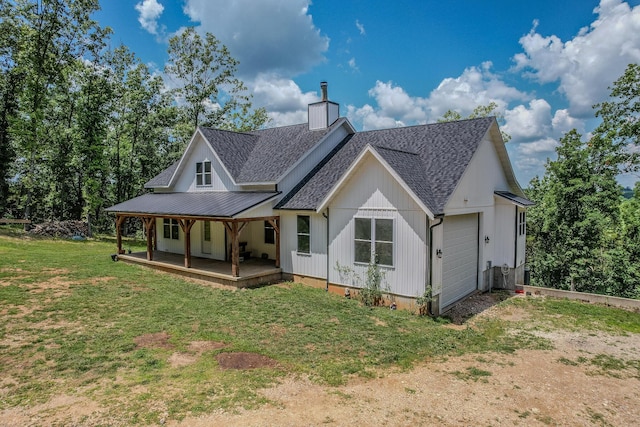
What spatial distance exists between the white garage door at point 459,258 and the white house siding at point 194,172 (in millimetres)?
9770

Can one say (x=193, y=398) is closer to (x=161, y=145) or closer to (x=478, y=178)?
(x=478, y=178)

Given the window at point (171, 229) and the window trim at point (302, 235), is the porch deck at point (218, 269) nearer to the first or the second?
the window trim at point (302, 235)

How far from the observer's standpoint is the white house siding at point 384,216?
11445mm

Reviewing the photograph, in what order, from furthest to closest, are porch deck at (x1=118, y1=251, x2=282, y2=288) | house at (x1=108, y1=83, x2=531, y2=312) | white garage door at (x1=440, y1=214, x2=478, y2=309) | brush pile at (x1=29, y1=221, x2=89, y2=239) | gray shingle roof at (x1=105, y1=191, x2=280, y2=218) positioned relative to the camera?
brush pile at (x1=29, y1=221, x2=89, y2=239)
gray shingle roof at (x1=105, y1=191, x2=280, y2=218)
porch deck at (x1=118, y1=251, x2=282, y2=288)
white garage door at (x1=440, y1=214, x2=478, y2=309)
house at (x1=108, y1=83, x2=531, y2=312)

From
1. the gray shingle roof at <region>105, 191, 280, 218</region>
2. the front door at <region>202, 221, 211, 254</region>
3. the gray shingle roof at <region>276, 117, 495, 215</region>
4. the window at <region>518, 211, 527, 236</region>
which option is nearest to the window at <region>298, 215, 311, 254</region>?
the gray shingle roof at <region>276, 117, 495, 215</region>

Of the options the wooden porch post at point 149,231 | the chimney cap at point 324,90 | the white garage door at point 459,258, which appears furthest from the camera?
the chimney cap at point 324,90

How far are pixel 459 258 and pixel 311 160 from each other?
7729 millimetres

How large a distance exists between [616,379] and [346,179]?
27.8ft

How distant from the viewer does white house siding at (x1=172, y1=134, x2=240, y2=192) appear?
720 inches

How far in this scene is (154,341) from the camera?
A: 28.6ft

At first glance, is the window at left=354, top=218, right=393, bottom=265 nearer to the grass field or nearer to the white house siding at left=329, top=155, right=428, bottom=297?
the white house siding at left=329, top=155, right=428, bottom=297

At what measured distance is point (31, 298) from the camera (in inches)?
458

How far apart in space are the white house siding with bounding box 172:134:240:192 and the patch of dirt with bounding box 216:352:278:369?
10642 millimetres

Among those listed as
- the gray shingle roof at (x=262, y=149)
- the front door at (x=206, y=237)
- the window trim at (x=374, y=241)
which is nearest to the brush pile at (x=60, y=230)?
the gray shingle roof at (x=262, y=149)
